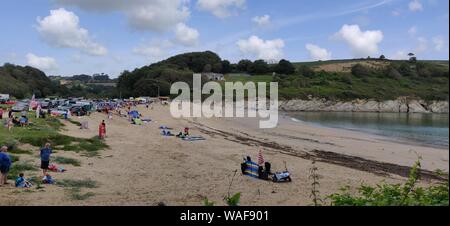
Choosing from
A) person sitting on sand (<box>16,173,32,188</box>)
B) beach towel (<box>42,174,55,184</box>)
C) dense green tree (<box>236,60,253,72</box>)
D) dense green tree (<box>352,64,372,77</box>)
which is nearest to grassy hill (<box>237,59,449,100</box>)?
dense green tree (<box>352,64,372,77</box>)

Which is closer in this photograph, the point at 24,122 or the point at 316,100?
the point at 24,122

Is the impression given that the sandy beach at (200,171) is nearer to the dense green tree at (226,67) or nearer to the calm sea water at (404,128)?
the calm sea water at (404,128)

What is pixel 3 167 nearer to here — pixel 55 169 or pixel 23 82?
pixel 55 169

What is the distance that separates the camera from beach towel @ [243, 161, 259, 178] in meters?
18.0

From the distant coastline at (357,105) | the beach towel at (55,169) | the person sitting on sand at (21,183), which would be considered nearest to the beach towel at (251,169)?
the beach towel at (55,169)

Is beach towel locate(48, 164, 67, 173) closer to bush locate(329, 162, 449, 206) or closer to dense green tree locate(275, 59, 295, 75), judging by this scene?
bush locate(329, 162, 449, 206)

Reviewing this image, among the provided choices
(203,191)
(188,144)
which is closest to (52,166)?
(203,191)

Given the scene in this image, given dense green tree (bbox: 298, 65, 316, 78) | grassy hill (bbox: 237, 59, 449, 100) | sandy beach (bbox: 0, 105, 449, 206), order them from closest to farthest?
1. sandy beach (bbox: 0, 105, 449, 206)
2. grassy hill (bbox: 237, 59, 449, 100)
3. dense green tree (bbox: 298, 65, 316, 78)

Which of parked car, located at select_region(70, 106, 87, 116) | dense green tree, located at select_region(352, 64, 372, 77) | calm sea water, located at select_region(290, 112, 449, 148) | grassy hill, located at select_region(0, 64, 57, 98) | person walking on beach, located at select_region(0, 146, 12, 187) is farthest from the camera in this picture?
dense green tree, located at select_region(352, 64, 372, 77)

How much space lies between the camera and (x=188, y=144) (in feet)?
97.5

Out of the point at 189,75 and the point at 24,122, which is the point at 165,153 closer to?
the point at 24,122

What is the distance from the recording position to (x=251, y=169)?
18.1 m
